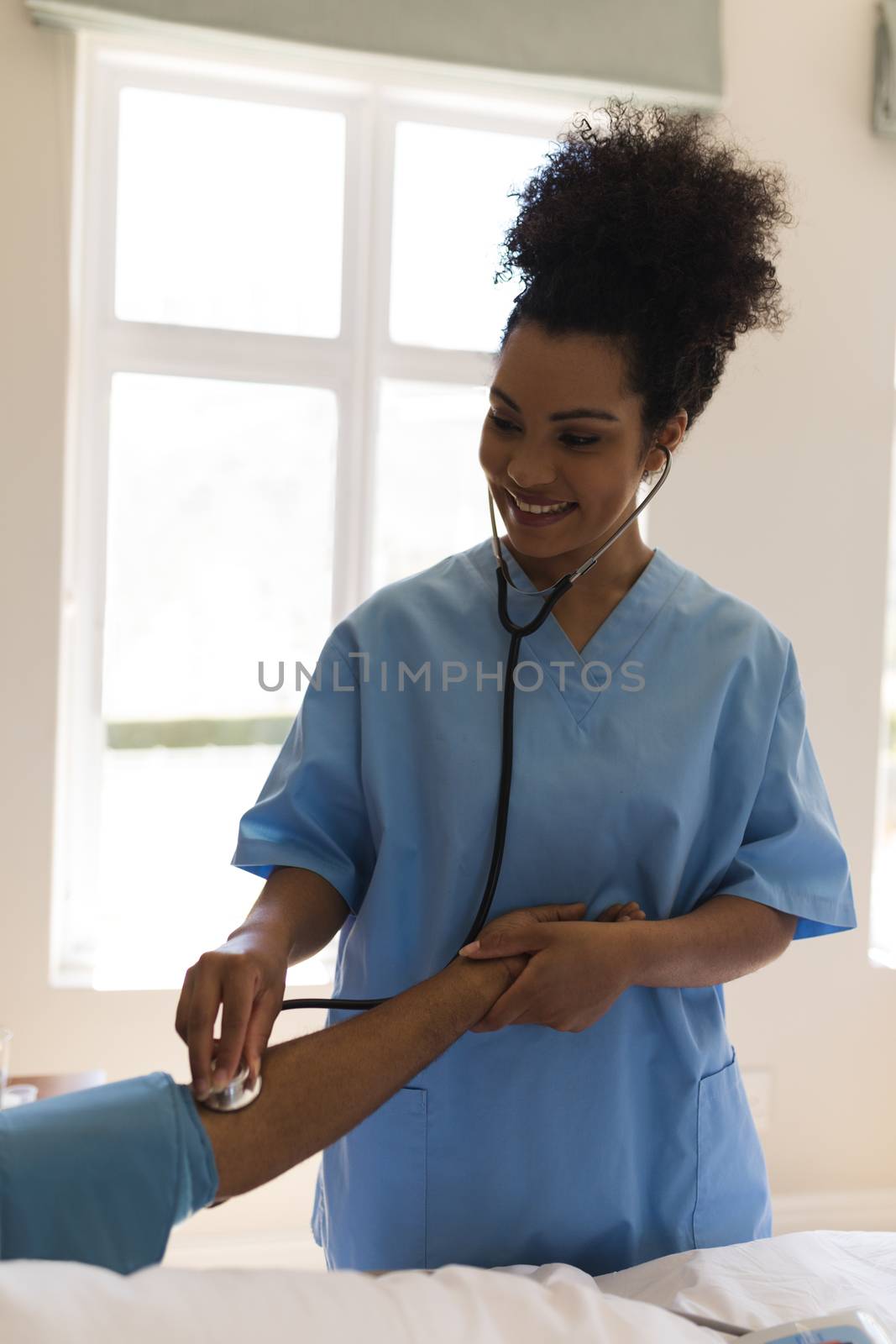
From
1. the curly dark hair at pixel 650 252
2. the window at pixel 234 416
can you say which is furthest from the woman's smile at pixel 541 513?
the window at pixel 234 416

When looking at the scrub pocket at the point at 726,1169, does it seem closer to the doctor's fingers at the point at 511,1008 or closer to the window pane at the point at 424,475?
the doctor's fingers at the point at 511,1008

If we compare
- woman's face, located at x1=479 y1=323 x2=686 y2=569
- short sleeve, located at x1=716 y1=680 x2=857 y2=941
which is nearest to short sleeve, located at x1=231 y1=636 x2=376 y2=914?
woman's face, located at x1=479 y1=323 x2=686 y2=569

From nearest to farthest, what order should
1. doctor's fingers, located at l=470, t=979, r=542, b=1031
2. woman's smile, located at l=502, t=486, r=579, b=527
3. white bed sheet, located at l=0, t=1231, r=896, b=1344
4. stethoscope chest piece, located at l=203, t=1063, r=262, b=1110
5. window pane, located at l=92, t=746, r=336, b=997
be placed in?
1. white bed sheet, located at l=0, t=1231, r=896, b=1344
2. stethoscope chest piece, located at l=203, t=1063, r=262, b=1110
3. doctor's fingers, located at l=470, t=979, r=542, b=1031
4. woman's smile, located at l=502, t=486, r=579, b=527
5. window pane, located at l=92, t=746, r=336, b=997

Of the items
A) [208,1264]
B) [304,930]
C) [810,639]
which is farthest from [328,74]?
[208,1264]

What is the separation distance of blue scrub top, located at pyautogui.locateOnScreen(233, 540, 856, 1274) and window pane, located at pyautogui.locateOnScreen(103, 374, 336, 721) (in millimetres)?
1379

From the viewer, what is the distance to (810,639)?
98.4 inches

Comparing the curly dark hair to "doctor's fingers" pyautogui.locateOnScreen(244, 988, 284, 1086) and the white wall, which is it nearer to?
"doctor's fingers" pyautogui.locateOnScreen(244, 988, 284, 1086)

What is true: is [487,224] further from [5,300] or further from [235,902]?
[235,902]

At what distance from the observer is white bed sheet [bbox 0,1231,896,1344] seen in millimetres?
625

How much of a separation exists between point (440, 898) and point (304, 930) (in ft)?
0.42

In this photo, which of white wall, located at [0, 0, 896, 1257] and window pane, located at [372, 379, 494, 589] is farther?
window pane, located at [372, 379, 494, 589]

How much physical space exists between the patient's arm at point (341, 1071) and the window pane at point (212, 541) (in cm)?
161

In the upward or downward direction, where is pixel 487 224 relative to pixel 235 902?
upward

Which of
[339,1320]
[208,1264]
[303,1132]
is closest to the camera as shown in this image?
[339,1320]
